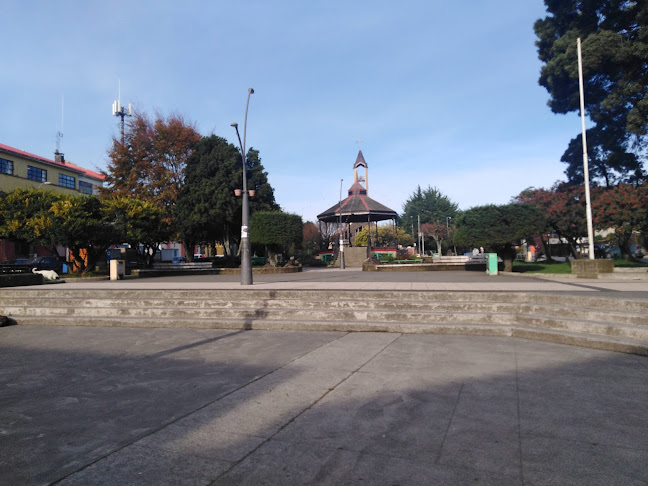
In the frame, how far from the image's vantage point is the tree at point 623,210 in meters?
21.5

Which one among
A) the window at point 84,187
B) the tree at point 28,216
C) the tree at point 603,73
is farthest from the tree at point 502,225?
the window at point 84,187

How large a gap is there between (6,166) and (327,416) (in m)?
46.1

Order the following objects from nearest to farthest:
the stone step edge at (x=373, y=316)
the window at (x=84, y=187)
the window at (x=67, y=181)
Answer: the stone step edge at (x=373, y=316) → the window at (x=67, y=181) → the window at (x=84, y=187)

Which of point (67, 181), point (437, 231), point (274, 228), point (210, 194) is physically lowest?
point (274, 228)

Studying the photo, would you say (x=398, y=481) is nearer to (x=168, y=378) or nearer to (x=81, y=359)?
(x=168, y=378)

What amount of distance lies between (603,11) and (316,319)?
3142cm

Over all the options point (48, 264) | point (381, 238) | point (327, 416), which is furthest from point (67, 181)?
point (327, 416)

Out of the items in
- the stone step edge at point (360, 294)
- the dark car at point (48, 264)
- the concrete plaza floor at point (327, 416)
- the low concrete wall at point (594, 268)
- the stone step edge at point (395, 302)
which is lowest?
the concrete plaza floor at point (327, 416)

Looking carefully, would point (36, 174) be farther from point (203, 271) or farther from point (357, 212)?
point (357, 212)

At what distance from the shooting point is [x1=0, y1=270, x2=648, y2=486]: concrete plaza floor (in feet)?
8.63

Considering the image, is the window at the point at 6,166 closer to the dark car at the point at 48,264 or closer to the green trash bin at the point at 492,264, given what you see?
the dark car at the point at 48,264

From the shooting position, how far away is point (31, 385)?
460 centimetres

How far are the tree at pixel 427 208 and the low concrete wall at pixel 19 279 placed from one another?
6946cm

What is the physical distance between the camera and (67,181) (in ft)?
152
